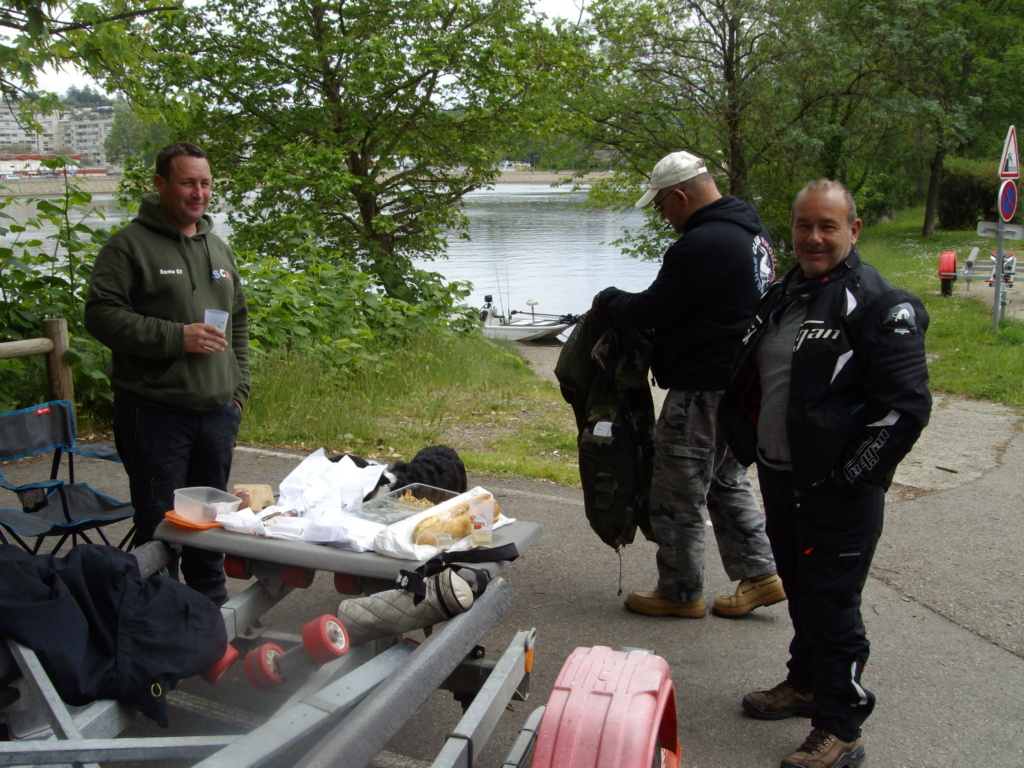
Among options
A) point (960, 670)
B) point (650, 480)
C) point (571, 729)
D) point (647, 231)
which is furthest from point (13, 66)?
point (647, 231)

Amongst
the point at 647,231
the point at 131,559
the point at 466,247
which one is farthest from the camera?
the point at 466,247

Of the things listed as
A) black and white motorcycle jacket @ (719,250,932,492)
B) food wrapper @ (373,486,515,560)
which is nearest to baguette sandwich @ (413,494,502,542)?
food wrapper @ (373,486,515,560)

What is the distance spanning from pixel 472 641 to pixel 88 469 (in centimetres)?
447

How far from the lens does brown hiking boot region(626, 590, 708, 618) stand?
4.12 meters

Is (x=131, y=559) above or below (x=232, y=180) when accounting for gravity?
below

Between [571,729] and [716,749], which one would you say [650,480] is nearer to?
[716,749]

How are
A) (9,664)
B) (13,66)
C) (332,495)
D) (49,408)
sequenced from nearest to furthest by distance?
(9,664) → (332,495) → (49,408) → (13,66)

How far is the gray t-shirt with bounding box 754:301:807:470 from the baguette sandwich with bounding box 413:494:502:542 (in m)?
1.02

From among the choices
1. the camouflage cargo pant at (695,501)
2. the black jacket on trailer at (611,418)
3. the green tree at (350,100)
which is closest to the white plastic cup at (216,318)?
the black jacket on trailer at (611,418)

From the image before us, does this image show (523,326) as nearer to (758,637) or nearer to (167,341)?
(758,637)

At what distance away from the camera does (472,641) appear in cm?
268

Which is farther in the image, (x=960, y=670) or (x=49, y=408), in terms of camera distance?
(x=49, y=408)

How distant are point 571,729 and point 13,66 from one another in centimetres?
585

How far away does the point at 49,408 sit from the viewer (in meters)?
4.37
